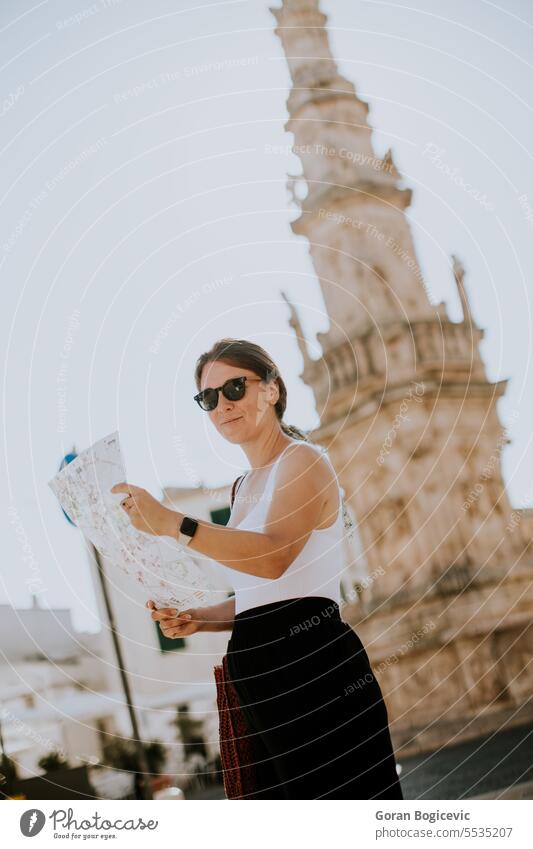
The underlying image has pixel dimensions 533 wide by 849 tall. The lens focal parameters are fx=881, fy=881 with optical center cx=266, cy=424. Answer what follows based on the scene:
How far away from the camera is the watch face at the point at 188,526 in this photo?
2.47 metres

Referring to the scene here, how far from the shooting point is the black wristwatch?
247 centimetres

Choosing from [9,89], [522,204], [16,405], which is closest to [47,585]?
[16,405]

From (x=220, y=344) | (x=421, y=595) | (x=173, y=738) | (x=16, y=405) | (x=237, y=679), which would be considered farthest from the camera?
(x=173, y=738)

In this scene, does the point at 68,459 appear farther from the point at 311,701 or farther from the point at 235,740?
the point at 311,701

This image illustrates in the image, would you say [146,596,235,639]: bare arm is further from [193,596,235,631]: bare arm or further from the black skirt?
the black skirt

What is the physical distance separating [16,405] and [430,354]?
484 centimetres

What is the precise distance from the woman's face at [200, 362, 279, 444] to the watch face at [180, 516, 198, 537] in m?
0.66

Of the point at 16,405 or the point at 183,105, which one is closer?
the point at 16,405

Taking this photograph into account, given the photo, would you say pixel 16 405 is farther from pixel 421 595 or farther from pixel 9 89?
pixel 421 595

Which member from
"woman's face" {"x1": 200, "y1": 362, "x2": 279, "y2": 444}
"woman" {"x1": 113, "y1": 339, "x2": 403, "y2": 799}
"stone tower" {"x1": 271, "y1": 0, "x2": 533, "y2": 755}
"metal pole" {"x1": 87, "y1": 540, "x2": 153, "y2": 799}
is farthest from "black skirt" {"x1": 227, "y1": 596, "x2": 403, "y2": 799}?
"stone tower" {"x1": 271, "y1": 0, "x2": 533, "y2": 755}

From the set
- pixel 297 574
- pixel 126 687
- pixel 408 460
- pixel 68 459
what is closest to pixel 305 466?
pixel 297 574

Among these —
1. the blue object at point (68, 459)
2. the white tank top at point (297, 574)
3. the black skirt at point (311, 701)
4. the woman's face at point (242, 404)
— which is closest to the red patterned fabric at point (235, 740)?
the black skirt at point (311, 701)

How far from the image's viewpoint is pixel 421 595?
324 inches

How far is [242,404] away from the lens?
3102 millimetres
